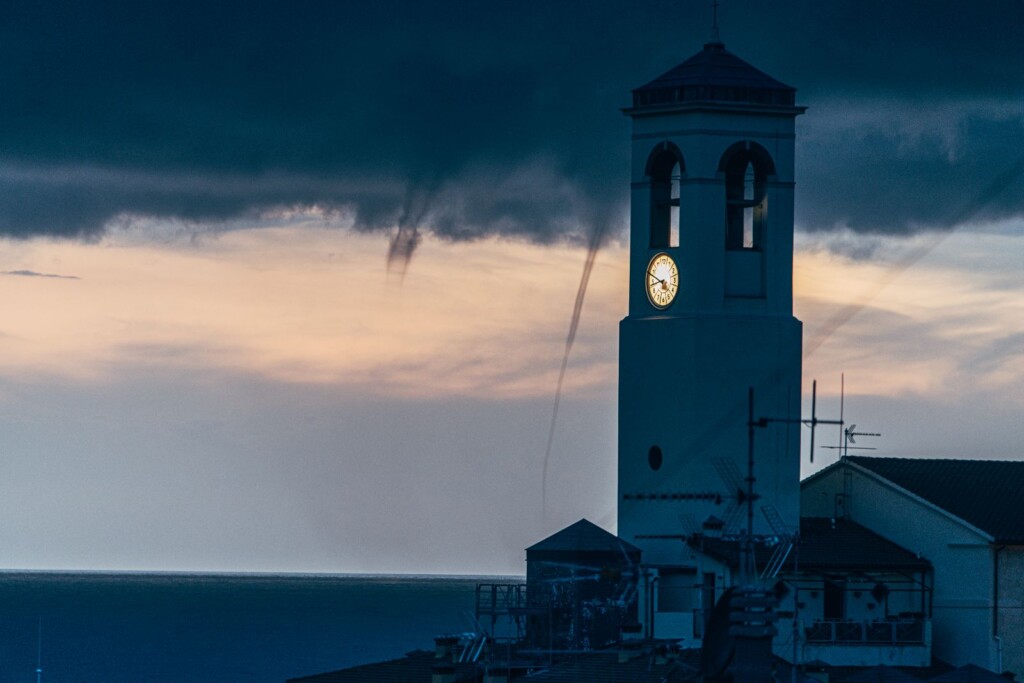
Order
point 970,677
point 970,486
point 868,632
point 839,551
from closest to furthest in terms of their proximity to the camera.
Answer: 1. point 970,677
2. point 868,632
3. point 839,551
4. point 970,486

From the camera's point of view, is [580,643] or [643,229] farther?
[643,229]

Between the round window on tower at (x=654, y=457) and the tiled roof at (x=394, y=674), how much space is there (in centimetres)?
925

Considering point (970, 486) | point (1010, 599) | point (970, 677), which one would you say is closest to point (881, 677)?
point (970, 677)

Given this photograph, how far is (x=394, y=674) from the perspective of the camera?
3285 inches

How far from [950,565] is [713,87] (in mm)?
16536

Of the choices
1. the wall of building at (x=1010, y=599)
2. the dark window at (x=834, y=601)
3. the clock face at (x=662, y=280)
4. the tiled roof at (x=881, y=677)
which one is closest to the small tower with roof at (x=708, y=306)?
the clock face at (x=662, y=280)

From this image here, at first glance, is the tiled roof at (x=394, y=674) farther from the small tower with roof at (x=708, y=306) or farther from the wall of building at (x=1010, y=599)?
the wall of building at (x=1010, y=599)

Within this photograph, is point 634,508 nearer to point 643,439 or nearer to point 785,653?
point 643,439

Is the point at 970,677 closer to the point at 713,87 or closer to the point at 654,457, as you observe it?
the point at 654,457

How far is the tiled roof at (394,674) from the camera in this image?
80.3 metres

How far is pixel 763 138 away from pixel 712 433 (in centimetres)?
Answer: 946

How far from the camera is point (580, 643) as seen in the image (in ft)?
273

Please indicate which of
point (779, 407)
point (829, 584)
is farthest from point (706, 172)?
point (829, 584)

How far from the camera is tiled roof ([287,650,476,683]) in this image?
263ft
